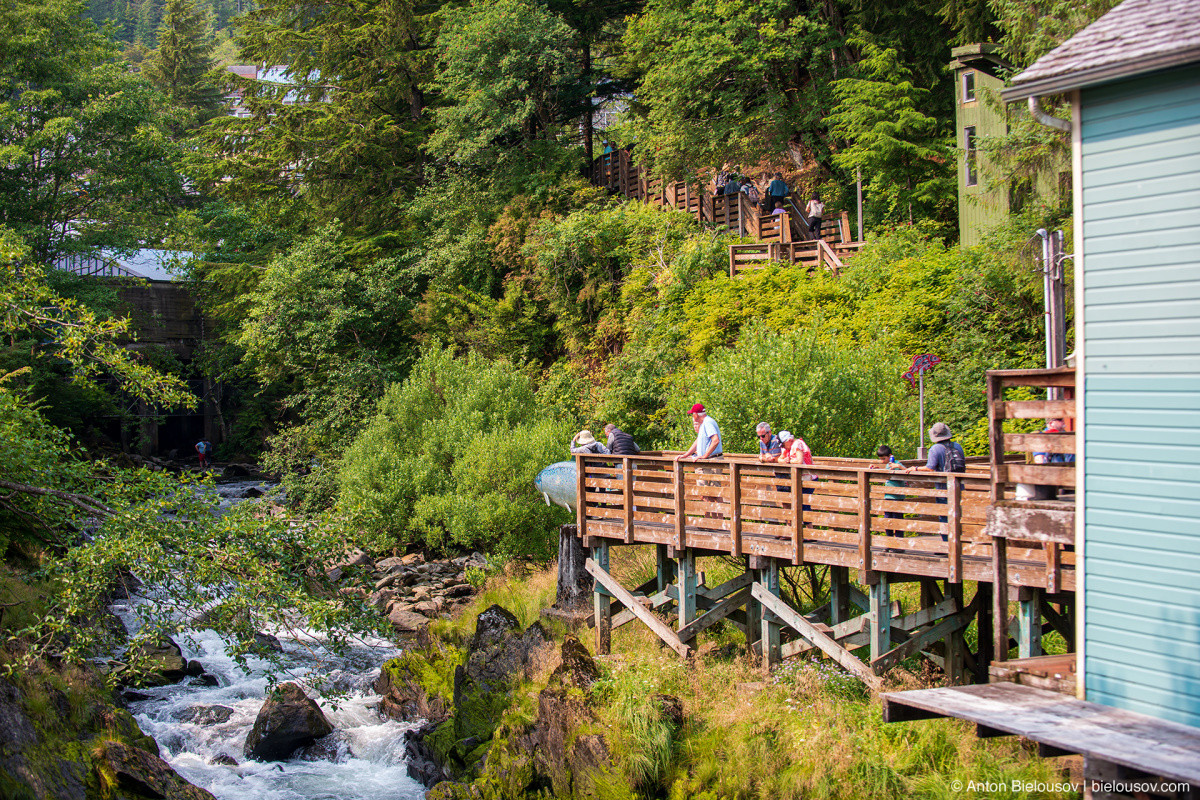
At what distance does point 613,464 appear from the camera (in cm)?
1586

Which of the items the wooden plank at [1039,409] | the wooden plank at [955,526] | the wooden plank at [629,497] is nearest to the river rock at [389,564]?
the wooden plank at [629,497]

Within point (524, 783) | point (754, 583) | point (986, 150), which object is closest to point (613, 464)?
point (754, 583)

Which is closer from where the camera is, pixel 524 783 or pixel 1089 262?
pixel 1089 262

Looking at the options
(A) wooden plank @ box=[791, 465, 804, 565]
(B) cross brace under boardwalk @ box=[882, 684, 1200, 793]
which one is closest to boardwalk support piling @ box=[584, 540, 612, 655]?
(A) wooden plank @ box=[791, 465, 804, 565]

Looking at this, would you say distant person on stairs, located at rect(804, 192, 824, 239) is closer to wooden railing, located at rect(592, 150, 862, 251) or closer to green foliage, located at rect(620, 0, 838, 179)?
wooden railing, located at rect(592, 150, 862, 251)

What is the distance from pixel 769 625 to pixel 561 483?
16.7ft

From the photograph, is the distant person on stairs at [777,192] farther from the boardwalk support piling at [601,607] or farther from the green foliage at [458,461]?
the boardwalk support piling at [601,607]

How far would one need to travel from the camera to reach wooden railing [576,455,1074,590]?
11.2 metres

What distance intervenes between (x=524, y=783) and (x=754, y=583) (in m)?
4.12

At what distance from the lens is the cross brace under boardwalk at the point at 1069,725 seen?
6.64 metres

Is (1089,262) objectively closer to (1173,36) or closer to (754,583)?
(1173,36)

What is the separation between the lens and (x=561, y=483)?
706 inches

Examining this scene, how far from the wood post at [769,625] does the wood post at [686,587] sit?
112 centimetres

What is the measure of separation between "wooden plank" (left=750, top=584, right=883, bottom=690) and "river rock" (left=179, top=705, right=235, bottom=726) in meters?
9.46
